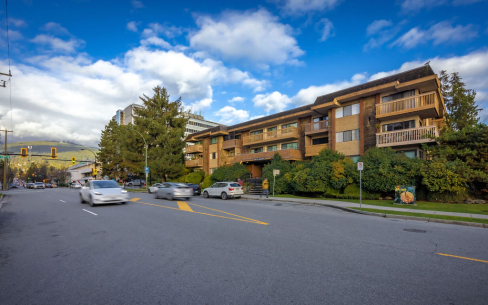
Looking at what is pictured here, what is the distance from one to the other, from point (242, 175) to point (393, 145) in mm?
15710

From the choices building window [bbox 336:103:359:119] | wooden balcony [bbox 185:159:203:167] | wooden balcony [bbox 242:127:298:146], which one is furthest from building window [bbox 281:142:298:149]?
wooden balcony [bbox 185:159:203:167]

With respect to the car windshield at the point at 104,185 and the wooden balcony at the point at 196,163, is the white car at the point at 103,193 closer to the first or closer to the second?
the car windshield at the point at 104,185

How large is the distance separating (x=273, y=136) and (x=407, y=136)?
46.8 ft

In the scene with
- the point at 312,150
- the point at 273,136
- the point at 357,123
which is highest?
the point at 357,123

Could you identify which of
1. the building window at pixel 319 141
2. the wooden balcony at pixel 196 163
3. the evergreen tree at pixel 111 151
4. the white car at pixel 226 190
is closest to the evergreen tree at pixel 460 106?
the building window at pixel 319 141

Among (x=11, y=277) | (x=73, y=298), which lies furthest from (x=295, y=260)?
(x=11, y=277)

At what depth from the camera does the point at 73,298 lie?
Result: 3834 millimetres

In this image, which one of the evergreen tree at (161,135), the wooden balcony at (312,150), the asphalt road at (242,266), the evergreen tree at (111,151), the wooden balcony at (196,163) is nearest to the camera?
the asphalt road at (242,266)

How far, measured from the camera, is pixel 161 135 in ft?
137

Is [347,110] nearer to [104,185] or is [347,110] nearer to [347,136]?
[347,136]

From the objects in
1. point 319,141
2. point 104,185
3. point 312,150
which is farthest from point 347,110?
point 104,185

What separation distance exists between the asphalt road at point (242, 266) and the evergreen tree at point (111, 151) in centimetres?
4640

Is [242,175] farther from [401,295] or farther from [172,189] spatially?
[401,295]

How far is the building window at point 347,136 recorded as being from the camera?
25.2m
